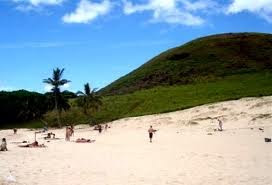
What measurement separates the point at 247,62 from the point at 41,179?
101015 mm

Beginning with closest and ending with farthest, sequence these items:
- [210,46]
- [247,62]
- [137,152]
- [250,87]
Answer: [137,152], [250,87], [247,62], [210,46]

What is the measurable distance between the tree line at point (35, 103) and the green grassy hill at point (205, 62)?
2113cm

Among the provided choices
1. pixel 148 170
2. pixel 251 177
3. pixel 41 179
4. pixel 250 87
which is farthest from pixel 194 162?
pixel 250 87

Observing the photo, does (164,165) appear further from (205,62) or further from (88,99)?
(205,62)

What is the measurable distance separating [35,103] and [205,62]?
46.2 metres

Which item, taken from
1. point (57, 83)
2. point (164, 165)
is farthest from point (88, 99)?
point (164, 165)

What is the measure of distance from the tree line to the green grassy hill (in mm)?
21126

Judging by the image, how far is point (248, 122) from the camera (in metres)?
53.8

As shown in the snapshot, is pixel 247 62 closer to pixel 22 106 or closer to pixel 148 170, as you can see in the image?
pixel 22 106

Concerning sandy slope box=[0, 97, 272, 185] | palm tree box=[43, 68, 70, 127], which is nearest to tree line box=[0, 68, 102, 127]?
palm tree box=[43, 68, 70, 127]

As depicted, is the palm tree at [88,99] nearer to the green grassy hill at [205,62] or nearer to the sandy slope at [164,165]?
the green grassy hill at [205,62]

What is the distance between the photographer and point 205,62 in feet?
406

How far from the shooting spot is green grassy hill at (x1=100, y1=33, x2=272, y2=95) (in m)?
112

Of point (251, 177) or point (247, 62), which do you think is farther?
point (247, 62)
